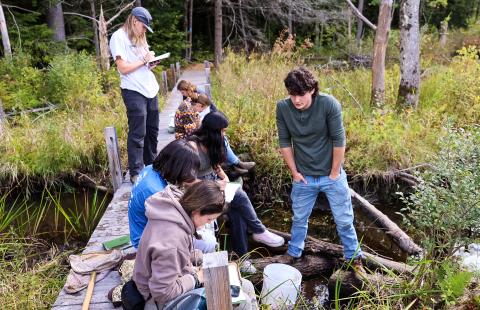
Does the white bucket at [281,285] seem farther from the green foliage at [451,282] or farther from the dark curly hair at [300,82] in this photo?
the dark curly hair at [300,82]

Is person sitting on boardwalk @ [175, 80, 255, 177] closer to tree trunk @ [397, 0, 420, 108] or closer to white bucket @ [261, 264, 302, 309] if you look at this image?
white bucket @ [261, 264, 302, 309]

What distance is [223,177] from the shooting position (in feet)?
13.0

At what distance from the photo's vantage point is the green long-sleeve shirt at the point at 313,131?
2.98 m

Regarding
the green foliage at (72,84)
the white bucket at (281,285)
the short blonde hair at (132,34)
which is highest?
the short blonde hair at (132,34)

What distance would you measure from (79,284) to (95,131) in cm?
372

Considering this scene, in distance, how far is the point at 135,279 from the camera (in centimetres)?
216

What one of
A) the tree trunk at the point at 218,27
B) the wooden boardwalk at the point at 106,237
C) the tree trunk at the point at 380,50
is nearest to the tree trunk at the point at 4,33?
the wooden boardwalk at the point at 106,237

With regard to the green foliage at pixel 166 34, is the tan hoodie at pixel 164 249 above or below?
below

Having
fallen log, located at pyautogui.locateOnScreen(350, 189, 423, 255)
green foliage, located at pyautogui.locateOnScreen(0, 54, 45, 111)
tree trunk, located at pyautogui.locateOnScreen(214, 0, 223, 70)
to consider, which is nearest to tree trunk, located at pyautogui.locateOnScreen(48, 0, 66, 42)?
green foliage, located at pyautogui.locateOnScreen(0, 54, 45, 111)

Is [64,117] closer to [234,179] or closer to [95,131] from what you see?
[95,131]

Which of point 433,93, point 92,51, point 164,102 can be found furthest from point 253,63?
point 92,51

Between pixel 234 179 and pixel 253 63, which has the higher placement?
pixel 253 63

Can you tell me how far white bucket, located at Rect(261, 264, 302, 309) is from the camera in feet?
9.88

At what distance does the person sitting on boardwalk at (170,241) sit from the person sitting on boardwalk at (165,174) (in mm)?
433
